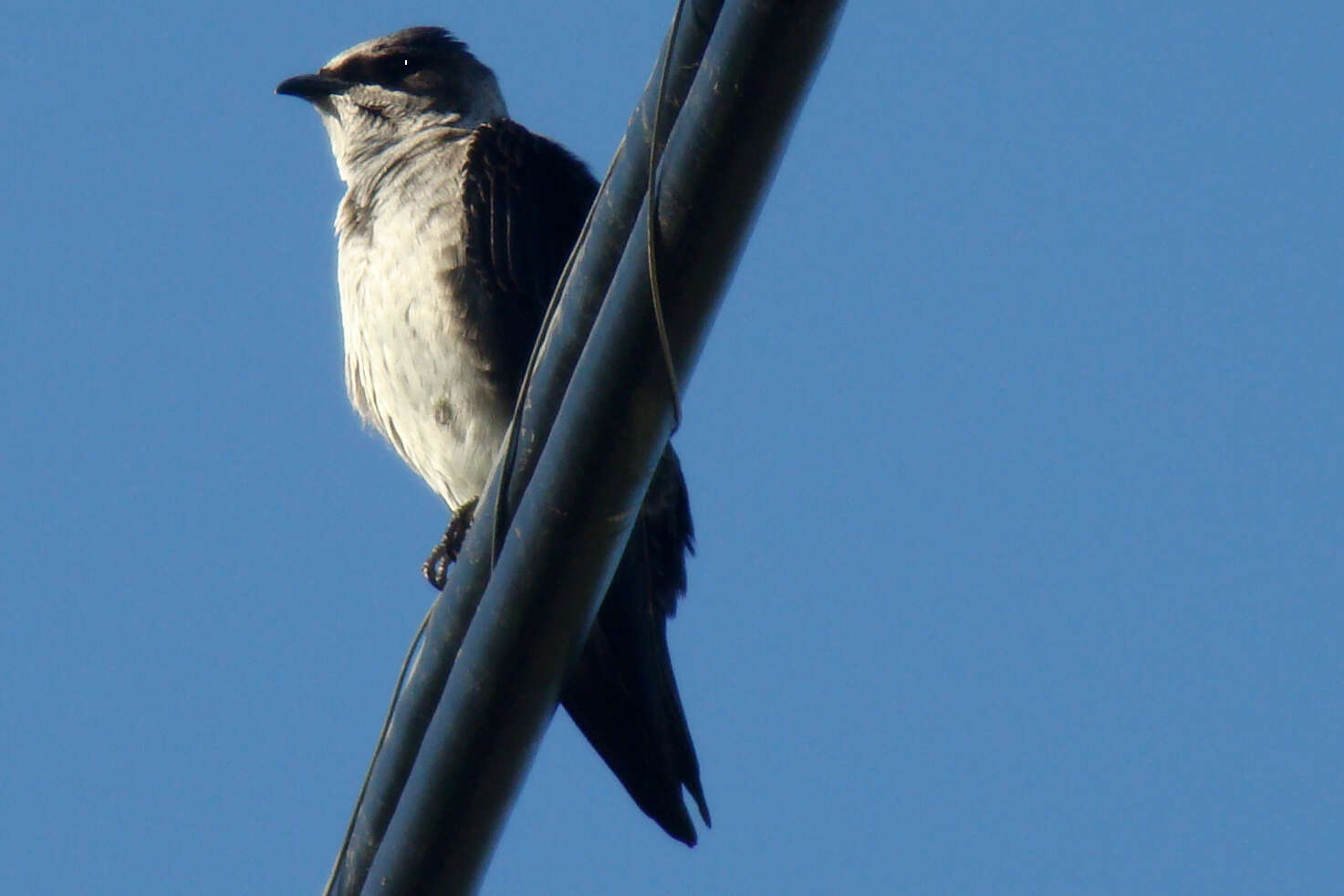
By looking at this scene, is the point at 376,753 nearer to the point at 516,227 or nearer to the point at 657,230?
the point at 657,230

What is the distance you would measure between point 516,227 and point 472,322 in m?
0.36

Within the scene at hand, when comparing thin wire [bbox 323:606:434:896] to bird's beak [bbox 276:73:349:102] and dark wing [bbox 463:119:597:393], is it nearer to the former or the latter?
dark wing [bbox 463:119:597:393]

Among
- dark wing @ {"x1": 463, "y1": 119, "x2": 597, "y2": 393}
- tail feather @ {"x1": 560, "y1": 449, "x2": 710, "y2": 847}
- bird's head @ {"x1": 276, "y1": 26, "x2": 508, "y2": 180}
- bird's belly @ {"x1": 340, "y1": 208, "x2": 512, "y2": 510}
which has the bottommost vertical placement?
tail feather @ {"x1": 560, "y1": 449, "x2": 710, "y2": 847}

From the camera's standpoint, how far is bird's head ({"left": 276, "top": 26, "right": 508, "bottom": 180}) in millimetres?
7422

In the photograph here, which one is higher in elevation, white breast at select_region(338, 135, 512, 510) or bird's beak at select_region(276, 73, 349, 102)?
bird's beak at select_region(276, 73, 349, 102)

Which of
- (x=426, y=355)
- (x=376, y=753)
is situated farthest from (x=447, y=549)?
(x=376, y=753)

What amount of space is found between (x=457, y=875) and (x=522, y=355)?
2839 millimetres

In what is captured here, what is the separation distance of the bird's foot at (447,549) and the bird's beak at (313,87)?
119 inches

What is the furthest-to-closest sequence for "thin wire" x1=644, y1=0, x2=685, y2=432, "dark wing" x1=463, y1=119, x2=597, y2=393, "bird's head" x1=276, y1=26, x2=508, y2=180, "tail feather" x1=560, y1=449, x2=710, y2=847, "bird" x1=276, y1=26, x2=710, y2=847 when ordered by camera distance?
"bird's head" x1=276, y1=26, x2=508, y2=180 → "dark wing" x1=463, y1=119, x2=597, y2=393 → "bird" x1=276, y1=26, x2=710, y2=847 → "tail feather" x1=560, y1=449, x2=710, y2=847 → "thin wire" x1=644, y1=0, x2=685, y2=432

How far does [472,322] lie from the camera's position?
544 cm

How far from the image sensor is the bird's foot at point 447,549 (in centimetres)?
524

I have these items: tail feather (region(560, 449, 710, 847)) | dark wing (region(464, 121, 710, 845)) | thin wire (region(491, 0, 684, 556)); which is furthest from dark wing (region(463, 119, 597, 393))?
thin wire (region(491, 0, 684, 556))

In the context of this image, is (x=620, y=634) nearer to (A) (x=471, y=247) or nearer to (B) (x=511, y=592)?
(A) (x=471, y=247)

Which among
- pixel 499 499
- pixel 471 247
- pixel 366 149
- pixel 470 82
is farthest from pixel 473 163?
pixel 499 499
